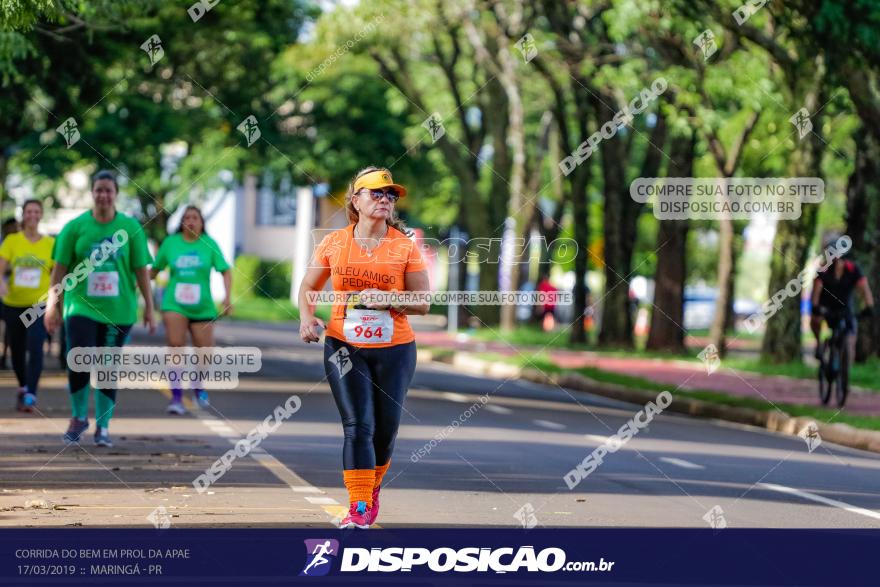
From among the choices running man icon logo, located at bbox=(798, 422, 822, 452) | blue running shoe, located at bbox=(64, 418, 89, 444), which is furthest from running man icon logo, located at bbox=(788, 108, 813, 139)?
blue running shoe, located at bbox=(64, 418, 89, 444)

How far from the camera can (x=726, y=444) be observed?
17375 millimetres

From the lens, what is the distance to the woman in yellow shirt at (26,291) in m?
17.4

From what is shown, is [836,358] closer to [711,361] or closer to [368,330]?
[711,361]

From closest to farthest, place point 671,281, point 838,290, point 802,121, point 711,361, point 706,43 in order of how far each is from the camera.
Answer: point 838,290, point 802,121, point 706,43, point 711,361, point 671,281

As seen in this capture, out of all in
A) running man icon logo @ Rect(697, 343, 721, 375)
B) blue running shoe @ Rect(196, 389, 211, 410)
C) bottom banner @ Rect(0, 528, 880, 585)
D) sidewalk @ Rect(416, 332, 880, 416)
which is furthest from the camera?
running man icon logo @ Rect(697, 343, 721, 375)

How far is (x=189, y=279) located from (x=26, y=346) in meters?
1.66

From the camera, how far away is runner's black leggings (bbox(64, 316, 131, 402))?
14.0m

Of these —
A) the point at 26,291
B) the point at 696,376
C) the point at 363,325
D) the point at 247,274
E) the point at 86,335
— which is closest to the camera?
the point at 363,325

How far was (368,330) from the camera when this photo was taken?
372 inches

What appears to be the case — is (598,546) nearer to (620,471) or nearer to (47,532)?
(47,532)

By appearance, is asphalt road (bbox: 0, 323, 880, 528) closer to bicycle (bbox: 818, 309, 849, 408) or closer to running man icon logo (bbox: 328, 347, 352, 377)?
running man icon logo (bbox: 328, 347, 352, 377)

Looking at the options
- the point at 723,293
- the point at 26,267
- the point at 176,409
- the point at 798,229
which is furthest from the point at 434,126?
the point at 26,267

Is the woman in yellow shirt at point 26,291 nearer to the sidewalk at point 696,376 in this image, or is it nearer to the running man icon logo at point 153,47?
the running man icon logo at point 153,47

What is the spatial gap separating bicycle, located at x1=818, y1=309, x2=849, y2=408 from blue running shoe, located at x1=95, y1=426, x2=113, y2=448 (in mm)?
8888
